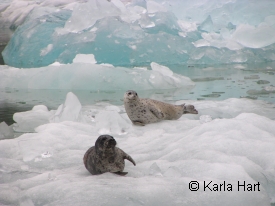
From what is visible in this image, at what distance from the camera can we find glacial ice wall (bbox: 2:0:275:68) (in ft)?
23.5

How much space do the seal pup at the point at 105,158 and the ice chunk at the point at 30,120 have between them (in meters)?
1.29

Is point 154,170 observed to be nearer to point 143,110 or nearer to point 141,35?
point 143,110

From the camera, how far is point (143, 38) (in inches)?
303

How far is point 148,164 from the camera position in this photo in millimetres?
1988

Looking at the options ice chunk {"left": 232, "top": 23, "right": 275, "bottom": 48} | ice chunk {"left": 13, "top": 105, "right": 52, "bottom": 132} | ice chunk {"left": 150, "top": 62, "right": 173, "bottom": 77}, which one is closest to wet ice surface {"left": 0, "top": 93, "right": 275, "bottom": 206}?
ice chunk {"left": 13, "top": 105, "right": 52, "bottom": 132}

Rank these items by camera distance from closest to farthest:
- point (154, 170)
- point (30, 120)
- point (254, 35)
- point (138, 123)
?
point (154, 170), point (138, 123), point (30, 120), point (254, 35)

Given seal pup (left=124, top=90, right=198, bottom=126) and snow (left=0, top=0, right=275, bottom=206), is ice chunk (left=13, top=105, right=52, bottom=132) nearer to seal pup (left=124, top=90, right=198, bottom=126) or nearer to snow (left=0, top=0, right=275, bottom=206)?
snow (left=0, top=0, right=275, bottom=206)

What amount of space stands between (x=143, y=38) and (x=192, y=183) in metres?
6.32

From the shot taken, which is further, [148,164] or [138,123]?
[138,123]

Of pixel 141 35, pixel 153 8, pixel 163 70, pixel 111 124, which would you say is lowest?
pixel 111 124

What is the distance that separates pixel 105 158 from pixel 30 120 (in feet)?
5.17

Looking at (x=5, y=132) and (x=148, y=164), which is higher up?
(x=148, y=164)

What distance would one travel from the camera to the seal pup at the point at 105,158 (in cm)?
179

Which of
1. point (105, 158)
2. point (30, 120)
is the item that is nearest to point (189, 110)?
point (30, 120)
